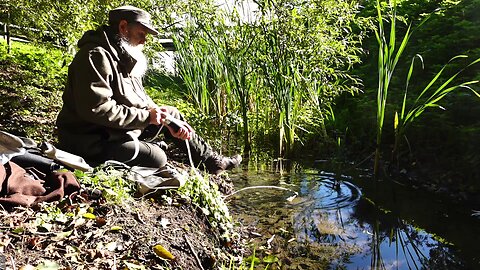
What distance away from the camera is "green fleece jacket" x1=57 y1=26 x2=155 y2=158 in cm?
249

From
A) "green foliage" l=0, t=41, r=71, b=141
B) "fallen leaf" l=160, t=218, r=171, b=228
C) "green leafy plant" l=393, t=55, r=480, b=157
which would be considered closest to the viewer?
"fallen leaf" l=160, t=218, r=171, b=228

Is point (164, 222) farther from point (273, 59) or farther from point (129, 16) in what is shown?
point (273, 59)

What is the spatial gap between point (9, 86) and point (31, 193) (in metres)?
4.36

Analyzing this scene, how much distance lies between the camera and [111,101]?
2539 millimetres

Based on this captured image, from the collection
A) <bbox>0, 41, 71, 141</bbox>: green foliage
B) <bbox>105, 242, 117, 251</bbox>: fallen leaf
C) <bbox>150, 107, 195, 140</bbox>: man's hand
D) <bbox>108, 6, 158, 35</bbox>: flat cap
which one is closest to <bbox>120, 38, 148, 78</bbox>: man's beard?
<bbox>108, 6, 158, 35</bbox>: flat cap

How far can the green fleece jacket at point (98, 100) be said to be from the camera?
8.17 feet

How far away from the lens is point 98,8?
459 centimetres

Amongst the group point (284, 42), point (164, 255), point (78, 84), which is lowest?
point (164, 255)

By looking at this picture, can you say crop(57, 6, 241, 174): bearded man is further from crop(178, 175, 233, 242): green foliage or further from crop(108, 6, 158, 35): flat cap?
crop(178, 175, 233, 242): green foliage

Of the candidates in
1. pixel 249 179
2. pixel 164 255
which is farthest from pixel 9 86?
pixel 164 255

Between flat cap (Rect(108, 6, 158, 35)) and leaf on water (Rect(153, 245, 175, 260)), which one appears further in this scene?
flat cap (Rect(108, 6, 158, 35))

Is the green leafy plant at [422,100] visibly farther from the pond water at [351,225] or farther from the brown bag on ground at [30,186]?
the brown bag on ground at [30,186]

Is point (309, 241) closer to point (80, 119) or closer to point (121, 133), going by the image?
point (121, 133)

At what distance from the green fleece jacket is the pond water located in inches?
38.8
